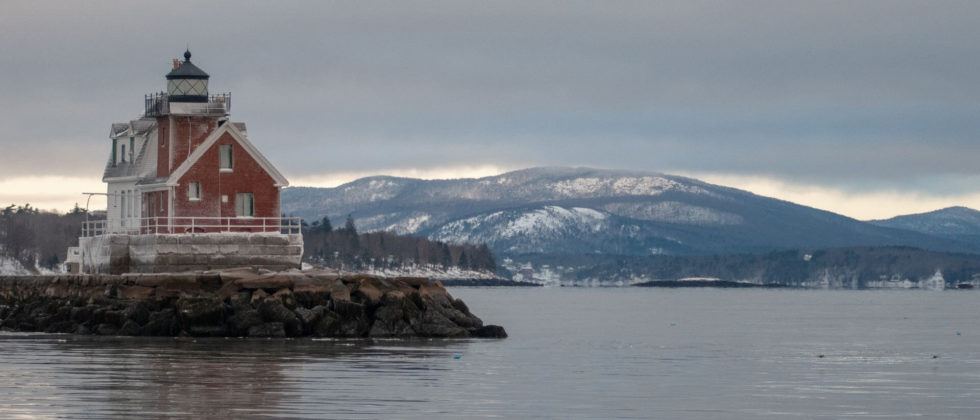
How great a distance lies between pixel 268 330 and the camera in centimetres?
6212

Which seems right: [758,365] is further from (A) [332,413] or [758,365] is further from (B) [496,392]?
(A) [332,413]

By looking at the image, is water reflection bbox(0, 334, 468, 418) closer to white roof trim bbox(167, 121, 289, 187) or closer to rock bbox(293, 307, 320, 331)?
rock bbox(293, 307, 320, 331)

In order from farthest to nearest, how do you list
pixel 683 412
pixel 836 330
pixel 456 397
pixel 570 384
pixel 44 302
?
pixel 836 330 → pixel 44 302 → pixel 570 384 → pixel 456 397 → pixel 683 412

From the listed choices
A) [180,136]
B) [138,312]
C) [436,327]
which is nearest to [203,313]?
[138,312]

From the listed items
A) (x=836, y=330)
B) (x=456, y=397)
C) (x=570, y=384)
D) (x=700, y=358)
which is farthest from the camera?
(x=836, y=330)

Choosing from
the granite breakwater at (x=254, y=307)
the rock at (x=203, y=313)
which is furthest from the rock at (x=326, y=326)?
the rock at (x=203, y=313)

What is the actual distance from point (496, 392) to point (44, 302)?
3619cm

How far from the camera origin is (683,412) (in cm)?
3597

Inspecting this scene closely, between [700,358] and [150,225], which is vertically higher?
[150,225]

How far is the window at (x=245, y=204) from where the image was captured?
2908 inches

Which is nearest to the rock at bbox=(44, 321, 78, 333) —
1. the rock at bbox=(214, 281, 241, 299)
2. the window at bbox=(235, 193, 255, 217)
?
the rock at bbox=(214, 281, 241, 299)

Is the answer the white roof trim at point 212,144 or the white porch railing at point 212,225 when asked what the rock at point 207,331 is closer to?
the white porch railing at point 212,225

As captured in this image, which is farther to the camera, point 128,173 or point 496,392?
point 128,173

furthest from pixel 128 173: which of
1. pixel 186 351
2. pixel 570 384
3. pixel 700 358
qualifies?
pixel 570 384
